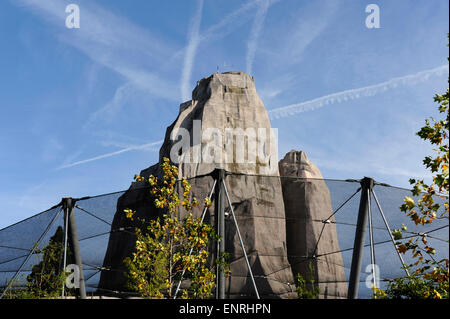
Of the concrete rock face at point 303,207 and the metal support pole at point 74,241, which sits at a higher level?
the concrete rock face at point 303,207

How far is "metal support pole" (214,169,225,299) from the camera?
7.24 metres

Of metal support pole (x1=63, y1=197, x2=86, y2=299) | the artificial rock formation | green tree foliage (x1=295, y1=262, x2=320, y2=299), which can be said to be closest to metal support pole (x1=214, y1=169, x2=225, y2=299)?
green tree foliage (x1=295, y1=262, x2=320, y2=299)

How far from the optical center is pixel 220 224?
759 cm

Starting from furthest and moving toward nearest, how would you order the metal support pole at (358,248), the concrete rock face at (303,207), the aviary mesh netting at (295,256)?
the concrete rock face at (303,207) < the aviary mesh netting at (295,256) < the metal support pole at (358,248)

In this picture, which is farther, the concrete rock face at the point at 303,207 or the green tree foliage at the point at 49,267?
the concrete rock face at the point at 303,207

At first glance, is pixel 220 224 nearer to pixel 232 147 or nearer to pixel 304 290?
pixel 304 290

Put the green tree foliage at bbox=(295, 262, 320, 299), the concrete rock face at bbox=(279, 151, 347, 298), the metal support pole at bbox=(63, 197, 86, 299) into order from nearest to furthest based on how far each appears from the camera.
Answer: the green tree foliage at bbox=(295, 262, 320, 299) → the metal support pole at bbox=(63, 197, 86, 299) → the concrete rock face at bbox=(279, 151, 347, 298)

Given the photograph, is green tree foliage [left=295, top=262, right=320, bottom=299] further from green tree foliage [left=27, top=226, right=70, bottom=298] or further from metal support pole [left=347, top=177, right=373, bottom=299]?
green tree foliage [left=27, top=226, right=70, bottom=298]

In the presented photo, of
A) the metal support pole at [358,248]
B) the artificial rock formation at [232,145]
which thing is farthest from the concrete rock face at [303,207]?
the metal support pole at [358,248]

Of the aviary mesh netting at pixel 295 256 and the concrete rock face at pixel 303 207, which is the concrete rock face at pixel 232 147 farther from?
the aviary mesh netting at pixel 295 256

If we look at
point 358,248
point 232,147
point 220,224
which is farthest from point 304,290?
point 232,147

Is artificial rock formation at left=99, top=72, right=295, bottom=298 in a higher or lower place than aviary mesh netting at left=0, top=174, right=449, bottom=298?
higher

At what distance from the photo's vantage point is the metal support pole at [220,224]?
724 centimetres
